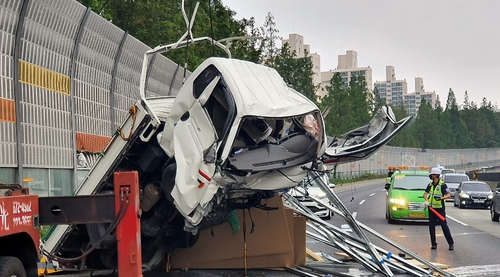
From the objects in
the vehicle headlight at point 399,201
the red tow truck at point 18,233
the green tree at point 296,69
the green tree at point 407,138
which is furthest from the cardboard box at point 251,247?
the green tree at point 407,138

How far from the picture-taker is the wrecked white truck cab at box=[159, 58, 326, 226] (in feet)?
23.7

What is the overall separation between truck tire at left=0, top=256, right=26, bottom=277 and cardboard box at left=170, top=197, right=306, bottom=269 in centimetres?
360

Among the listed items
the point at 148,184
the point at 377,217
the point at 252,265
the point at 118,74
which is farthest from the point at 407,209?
the point at 148,184

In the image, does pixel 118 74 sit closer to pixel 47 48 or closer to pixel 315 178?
pixel 47 48

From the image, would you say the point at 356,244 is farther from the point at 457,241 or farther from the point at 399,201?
the point at 399,201

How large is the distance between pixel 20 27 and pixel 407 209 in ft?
48.2

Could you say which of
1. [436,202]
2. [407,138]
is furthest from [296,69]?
[407,138]

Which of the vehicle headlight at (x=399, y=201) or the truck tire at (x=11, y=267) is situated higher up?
the truck tire at (x=11, y=267)

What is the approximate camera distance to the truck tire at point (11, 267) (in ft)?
17.6

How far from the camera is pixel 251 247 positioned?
9.35 m

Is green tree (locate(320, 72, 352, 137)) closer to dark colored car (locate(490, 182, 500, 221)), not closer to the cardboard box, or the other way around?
dark colored car (locate(490, 182, 500, 221))

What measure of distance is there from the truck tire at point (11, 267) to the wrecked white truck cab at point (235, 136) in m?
1.93

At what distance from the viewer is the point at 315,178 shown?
8.72 metres

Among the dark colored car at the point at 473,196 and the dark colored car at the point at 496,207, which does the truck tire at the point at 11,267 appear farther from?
the dark colored car at the point at 473,196
